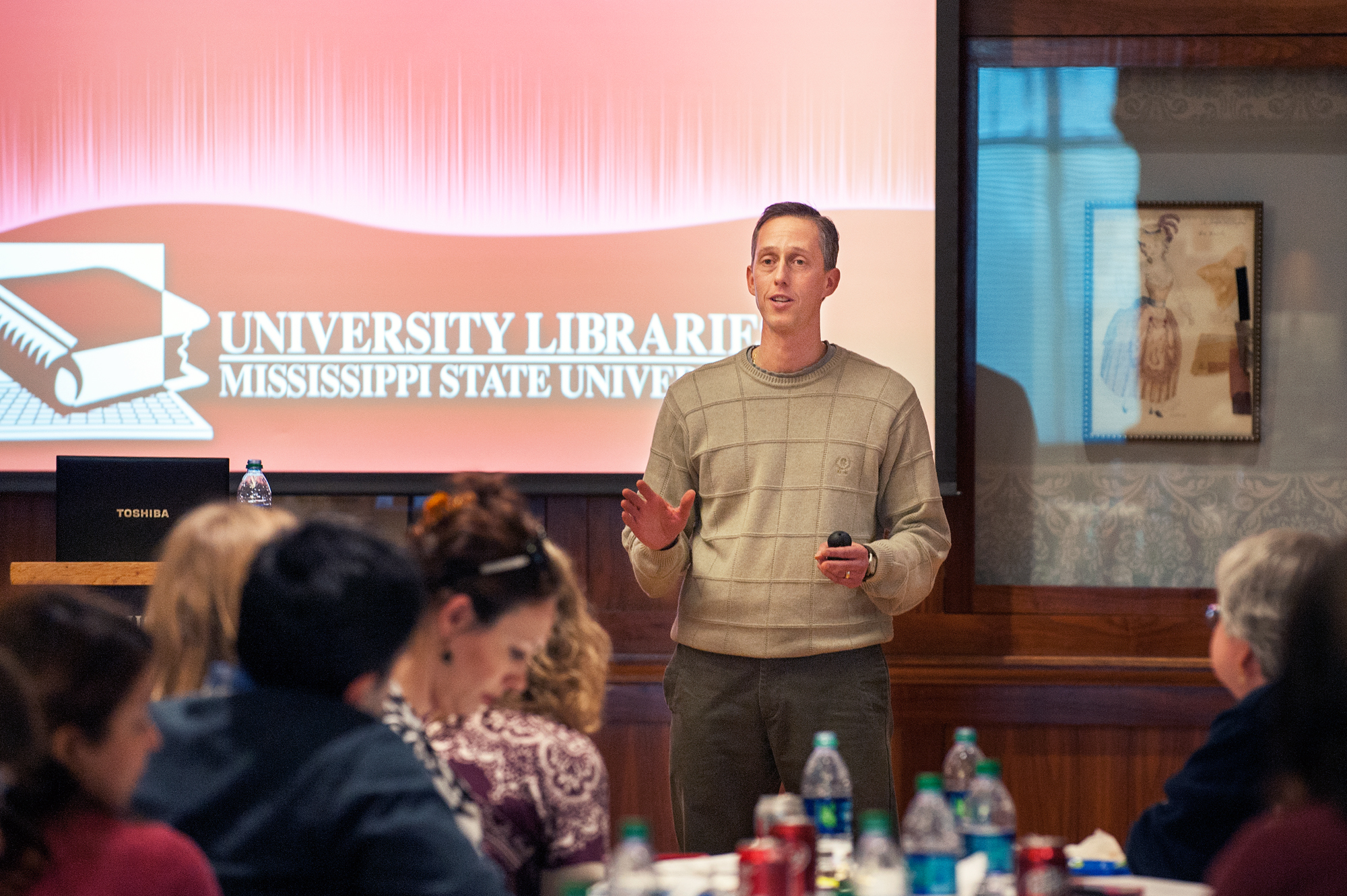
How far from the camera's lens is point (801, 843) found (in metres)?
1.68

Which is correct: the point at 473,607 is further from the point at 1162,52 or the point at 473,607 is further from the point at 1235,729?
the point at 1162,52

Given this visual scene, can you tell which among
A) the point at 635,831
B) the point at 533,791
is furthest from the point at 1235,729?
the point at 533,791

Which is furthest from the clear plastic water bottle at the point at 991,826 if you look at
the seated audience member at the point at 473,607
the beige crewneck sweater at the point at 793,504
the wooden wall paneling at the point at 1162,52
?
the wooden wall paneling at the point at 1162,52

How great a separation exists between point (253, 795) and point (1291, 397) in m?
3.39

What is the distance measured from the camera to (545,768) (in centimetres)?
164

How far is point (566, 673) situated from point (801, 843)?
16.3 inches

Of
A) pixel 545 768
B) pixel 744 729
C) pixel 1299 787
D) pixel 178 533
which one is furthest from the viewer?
pixel 744 729

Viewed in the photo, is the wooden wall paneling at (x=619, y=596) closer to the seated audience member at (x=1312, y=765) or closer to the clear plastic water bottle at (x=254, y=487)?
the clear plastic water bottle at (x=254, y=487)

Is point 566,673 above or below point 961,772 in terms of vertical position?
above

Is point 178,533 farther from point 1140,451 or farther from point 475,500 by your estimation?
point 1140,451

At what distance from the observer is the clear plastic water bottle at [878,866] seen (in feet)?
5.08

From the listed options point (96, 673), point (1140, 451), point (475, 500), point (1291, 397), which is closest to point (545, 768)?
point (475, 500)

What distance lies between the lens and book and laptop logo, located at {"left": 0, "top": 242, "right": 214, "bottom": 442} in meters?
3.70

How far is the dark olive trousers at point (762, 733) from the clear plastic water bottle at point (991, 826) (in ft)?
2.50
